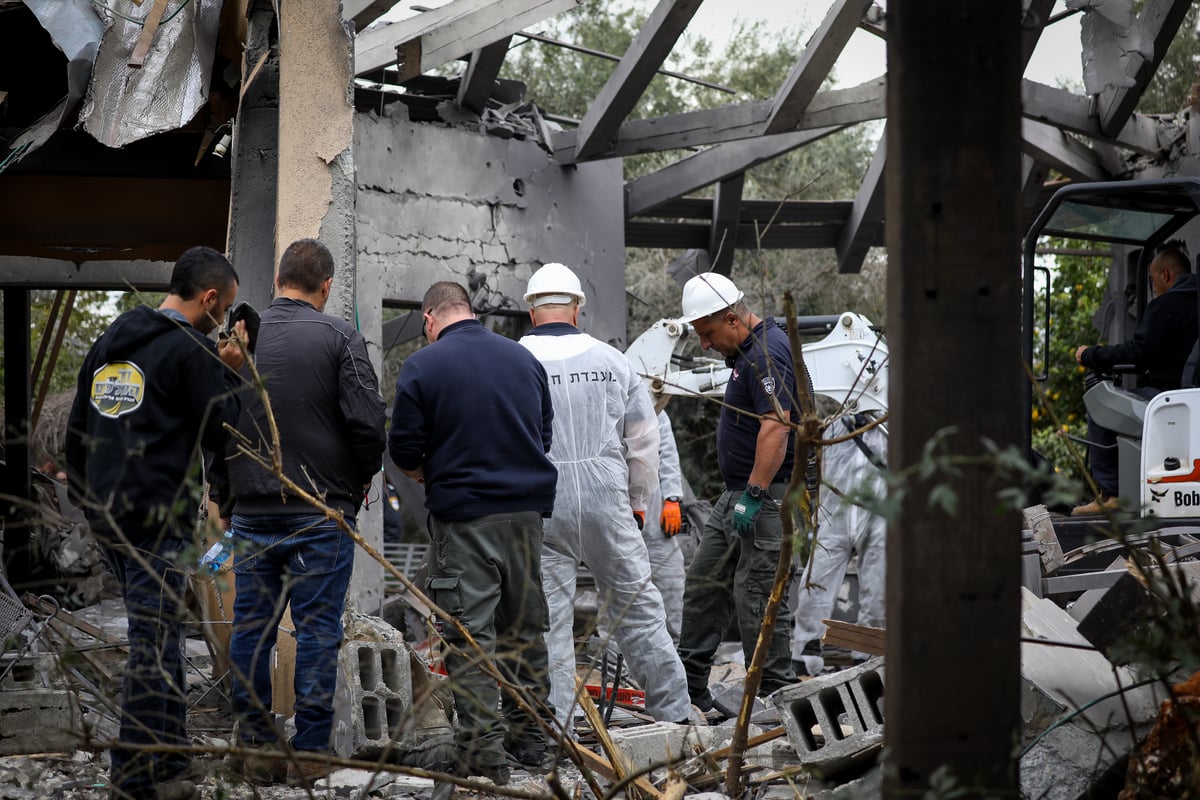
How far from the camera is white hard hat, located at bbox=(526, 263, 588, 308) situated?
5797mm

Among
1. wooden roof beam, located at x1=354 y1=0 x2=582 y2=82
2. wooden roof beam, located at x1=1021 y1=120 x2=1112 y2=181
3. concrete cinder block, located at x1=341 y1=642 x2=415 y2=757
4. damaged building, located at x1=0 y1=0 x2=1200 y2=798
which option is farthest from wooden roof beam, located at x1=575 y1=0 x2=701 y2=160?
concrete cinder block, located at x1=341 y1=642 x2=415 y2=757

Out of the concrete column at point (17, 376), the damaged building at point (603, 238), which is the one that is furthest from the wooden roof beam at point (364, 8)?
the concrete column at point (17, 376)

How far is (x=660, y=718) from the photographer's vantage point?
5445mm

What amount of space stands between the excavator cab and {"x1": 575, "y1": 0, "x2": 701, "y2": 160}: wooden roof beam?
2.60m

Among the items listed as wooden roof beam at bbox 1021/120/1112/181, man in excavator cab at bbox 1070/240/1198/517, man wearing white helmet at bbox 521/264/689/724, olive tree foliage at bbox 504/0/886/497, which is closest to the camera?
man wearing white helmet at bbox 521/264/689/724

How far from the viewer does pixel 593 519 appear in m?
5.45

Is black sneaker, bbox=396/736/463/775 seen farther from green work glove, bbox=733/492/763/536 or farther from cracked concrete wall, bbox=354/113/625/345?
cracked concrete wall, bbox=354/113/625/345

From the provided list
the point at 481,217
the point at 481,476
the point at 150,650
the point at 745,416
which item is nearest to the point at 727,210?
the point at 481,217

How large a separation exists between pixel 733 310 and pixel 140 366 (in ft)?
9.66

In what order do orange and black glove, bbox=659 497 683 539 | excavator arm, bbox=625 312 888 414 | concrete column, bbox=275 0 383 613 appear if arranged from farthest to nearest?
1. excavator arm, bbox=625 312 888 414
2. orange and black glove, bbox=659 497 683 539
3. concrete column, bbox=275 0 383 613

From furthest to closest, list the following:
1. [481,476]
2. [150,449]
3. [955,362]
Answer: [481,476], [150,449], [955,362]

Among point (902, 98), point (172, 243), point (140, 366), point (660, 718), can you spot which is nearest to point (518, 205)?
point (172, 243)

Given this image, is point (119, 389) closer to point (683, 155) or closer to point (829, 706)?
point (829, 706)

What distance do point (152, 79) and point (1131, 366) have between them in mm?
5335
